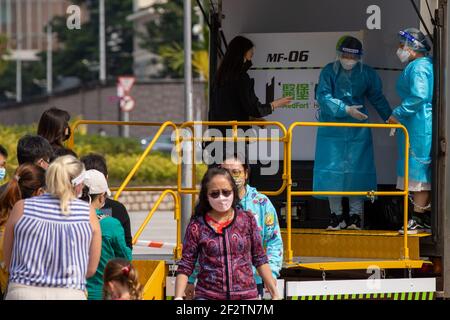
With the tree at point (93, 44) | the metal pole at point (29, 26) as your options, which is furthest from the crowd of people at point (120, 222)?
the metal pole at point (29, 26)

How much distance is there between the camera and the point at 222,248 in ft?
24.0

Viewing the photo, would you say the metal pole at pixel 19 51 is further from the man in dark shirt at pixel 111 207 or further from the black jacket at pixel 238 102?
the man in dark shirt at pixel 111 207

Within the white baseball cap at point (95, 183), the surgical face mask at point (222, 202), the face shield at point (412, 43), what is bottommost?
the surgical face mask at point (222, 202)

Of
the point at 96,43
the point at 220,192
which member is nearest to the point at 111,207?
the point at 220,192

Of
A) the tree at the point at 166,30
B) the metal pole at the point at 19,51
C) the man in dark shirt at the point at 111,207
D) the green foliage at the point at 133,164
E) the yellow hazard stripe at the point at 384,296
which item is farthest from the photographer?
the metal pole at the point at 19,51

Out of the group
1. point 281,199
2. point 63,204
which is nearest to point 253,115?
A: point 281,199

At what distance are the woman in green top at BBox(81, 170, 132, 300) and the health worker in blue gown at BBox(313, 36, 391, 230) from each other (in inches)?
131

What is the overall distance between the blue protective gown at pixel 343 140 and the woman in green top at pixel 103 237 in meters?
3.42

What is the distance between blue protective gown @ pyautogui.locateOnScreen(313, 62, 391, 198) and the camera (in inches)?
426

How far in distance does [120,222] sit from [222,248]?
1.02 meters

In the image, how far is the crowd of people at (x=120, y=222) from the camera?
691 cm

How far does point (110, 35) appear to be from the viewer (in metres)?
79.1

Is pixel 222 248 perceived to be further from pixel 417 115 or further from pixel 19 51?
pixel 19 51

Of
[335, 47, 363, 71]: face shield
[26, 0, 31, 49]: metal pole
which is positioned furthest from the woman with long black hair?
[26, 0, 31, 49]: metal pole
